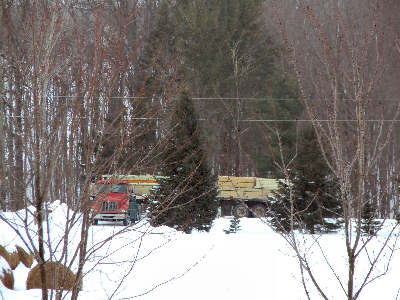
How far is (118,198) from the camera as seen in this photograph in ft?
62.0

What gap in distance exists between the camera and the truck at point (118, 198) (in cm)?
361

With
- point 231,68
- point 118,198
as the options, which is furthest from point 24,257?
point 231,68

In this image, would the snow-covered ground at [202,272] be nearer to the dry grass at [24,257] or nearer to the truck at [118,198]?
the dry grass at [24,257]

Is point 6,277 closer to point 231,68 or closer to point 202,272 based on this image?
point 202,272

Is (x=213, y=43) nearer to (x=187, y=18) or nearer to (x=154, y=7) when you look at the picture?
(x=187, y=18)

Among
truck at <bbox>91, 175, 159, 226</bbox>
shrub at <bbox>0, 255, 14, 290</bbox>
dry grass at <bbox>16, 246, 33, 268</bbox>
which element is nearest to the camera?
truck at <bbox>91, 175, 159, 226</bbox>

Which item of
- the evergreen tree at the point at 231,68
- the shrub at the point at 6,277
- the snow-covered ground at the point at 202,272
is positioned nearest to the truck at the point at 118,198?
the snow-covered ground at the point at 202,272

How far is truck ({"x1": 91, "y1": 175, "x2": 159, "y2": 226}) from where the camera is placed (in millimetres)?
3614

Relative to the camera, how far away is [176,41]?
31.4m

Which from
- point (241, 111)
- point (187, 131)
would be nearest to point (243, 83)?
point (241, 111)

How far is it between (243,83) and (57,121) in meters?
29.4

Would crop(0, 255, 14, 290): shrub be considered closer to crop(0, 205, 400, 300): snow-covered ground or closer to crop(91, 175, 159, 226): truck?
crop(0, 205, 400, 300): snow-covered ground

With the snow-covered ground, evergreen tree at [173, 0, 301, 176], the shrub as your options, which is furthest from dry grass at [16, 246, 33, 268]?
evergreen tree at [173, 0, 301, 176]

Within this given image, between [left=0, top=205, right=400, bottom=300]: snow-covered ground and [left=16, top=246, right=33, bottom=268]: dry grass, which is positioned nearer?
[left=0, top=205, right=400, bottom=300]: snow-covered ground
